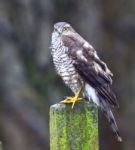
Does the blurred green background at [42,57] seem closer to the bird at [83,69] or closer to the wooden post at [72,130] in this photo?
the bird at [83,69]

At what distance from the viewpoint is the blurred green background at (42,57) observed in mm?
→ 13391

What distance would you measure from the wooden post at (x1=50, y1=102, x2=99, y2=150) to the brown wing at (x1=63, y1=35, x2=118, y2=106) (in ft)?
2.60

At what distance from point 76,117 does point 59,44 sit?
4.75ft

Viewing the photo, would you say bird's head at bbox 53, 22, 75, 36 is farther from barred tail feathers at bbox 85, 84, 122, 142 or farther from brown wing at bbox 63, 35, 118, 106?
barred tail feathers at bbox 85, 84, 122, 142

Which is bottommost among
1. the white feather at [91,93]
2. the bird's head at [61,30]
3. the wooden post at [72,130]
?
the wooden post at [72,130]

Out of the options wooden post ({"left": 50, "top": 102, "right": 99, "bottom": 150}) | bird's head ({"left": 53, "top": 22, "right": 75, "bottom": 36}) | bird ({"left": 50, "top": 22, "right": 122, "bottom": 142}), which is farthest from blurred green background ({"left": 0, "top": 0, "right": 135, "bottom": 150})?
wooden post ({"left": 50, "top": 102, "right": 99, "bottom": 150})

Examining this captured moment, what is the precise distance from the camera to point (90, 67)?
6043 mm

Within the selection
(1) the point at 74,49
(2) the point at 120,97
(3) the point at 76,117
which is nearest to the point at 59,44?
(1) the point at 74,49

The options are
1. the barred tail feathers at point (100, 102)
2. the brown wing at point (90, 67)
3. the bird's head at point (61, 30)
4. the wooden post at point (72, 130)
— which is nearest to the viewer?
the wooden post at point (72, 130)

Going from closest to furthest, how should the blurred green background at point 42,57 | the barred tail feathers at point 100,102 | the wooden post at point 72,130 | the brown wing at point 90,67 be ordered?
the wooden post at point 72,130
the barred tail feathers at point 100,102
the brown wing at point 90,67
the blurred green background at point 42,57

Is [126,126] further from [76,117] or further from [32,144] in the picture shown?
[76,117]

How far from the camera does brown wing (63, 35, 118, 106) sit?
19.3 feet

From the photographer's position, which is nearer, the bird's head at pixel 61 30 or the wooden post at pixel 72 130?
the wooden post at pixel 72 130

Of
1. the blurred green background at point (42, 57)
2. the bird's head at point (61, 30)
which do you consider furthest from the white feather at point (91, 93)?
the blurred green background at point (42, 57)
